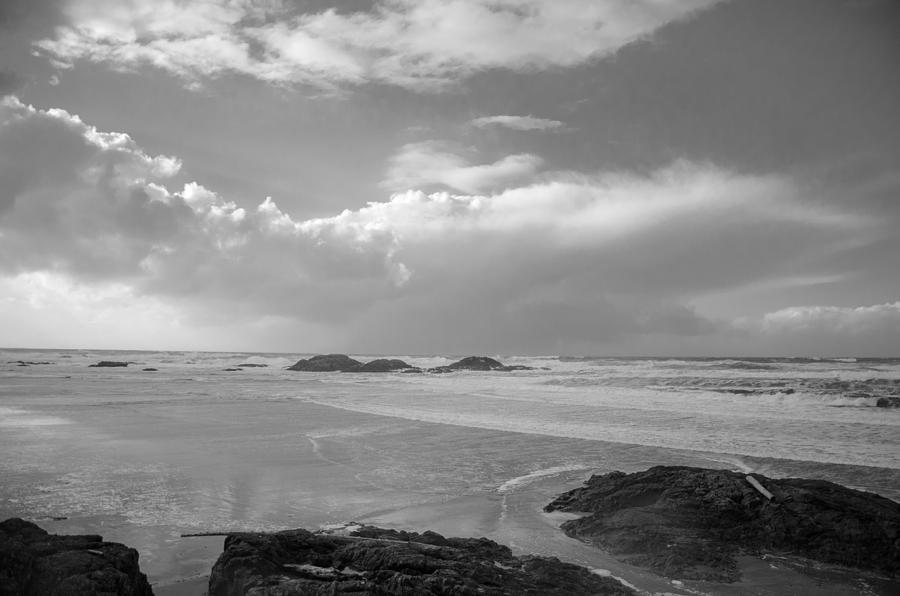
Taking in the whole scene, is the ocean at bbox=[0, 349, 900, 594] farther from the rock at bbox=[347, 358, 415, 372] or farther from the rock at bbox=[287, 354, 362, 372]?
the rock at bbox=[287, 354, 362, 372]

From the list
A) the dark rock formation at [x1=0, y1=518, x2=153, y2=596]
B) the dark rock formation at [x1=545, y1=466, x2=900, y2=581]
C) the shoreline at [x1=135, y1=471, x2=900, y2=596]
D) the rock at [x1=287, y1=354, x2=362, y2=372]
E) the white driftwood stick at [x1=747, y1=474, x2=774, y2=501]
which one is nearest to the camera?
the dark rock formation at [x1=0, y1=518, x2=153, y2=596]

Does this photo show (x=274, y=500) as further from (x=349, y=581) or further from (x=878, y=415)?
(x=878, y=415)

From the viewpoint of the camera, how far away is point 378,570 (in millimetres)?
4512

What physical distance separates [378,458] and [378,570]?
7242mm

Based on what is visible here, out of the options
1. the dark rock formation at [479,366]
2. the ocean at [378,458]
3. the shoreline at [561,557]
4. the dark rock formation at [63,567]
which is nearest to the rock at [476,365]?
the dark rock formation at [479,366]

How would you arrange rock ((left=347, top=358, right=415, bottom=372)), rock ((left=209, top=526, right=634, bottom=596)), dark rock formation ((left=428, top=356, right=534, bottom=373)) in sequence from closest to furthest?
rock ((left=209, top=526, right=634, bottom=596)), rock ((left=347, top=358, right=415, bottom=372)), dark rock formation ((left=428, top=356, right=534, bottom=373))

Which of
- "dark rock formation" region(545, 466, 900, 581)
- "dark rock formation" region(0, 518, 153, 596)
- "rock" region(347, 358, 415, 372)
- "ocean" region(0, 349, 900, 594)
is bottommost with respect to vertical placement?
"rock" region(347, 358, 415, 372)

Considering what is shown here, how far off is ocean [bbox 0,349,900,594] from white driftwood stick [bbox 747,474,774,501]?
1.54 m

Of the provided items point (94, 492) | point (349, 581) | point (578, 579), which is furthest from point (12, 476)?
point (578, 579)

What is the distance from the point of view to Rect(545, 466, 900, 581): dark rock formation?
5891 millimetres

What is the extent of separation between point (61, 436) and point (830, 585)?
1566 cm

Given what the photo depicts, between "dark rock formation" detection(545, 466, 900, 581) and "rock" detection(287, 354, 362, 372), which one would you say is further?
"rock" detection(287, 354, 362, 372)

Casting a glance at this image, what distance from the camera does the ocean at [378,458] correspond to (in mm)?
7125

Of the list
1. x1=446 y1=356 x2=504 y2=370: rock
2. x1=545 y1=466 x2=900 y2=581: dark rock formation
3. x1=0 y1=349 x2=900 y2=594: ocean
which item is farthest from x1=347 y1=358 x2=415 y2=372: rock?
x1=545 y1=466 x2=900 y2=581: dark rock formation
